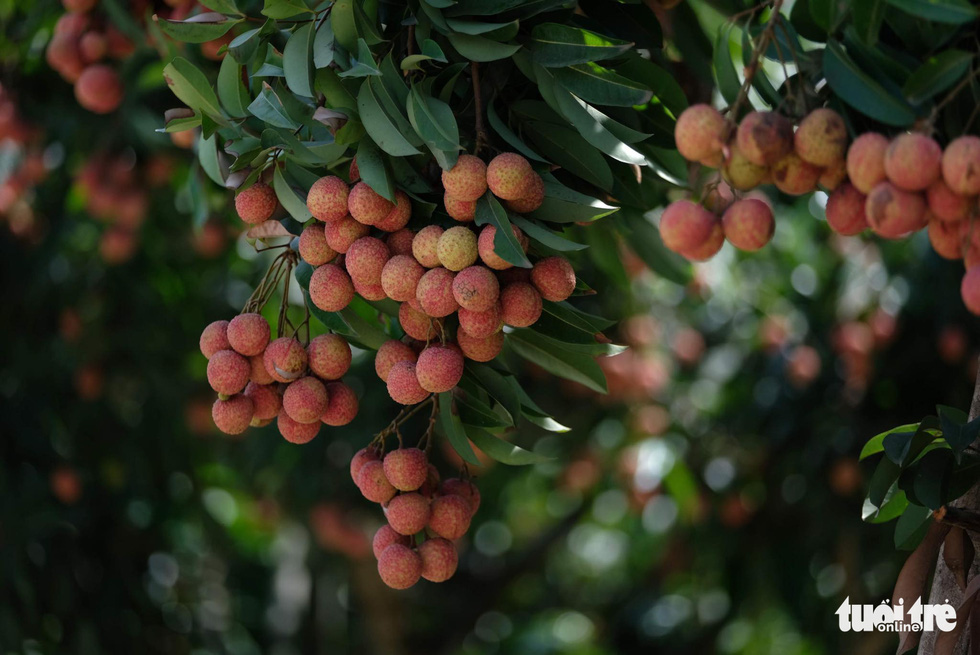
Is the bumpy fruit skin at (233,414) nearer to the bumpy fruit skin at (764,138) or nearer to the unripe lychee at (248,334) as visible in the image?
the unripe lychee at (248,334)

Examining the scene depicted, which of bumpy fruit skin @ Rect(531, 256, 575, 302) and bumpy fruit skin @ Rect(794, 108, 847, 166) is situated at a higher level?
bumpy fruit skin @ Rect(794, 108, 847, 166)

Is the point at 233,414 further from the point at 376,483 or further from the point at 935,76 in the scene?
the point at 935,76

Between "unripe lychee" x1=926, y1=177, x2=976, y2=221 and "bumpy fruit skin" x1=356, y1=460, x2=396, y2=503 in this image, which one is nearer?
"unripe lychee" x1=926, y1=177, x2=976, y2=221

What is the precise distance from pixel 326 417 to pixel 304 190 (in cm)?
23

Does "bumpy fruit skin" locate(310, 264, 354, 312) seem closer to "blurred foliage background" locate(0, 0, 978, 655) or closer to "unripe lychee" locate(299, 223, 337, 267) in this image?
"unripe lychee" locate(299, 223, 337, 267)

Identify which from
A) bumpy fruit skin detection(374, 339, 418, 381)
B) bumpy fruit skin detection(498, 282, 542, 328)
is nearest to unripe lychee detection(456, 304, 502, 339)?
bumpy fruit skin detection(498, 282, 542, 328)

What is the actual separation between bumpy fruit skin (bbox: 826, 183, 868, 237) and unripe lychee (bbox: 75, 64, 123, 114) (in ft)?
4.69

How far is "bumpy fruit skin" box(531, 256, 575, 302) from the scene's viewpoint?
0.97 m

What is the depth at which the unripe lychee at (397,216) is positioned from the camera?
987mm

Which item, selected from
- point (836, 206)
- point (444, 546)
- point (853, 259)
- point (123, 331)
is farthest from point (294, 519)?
point (836, 206)

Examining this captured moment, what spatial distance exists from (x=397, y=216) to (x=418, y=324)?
0.36ft

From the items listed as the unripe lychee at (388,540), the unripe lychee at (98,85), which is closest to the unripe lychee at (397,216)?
the unripe lychee at (388,540)

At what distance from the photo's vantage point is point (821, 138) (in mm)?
808

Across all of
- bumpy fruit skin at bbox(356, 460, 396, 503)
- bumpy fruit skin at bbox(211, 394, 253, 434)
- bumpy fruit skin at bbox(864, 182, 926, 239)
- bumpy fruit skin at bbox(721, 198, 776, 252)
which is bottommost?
bumpy fruit skin at bbox(356, 460, 396, 503)
